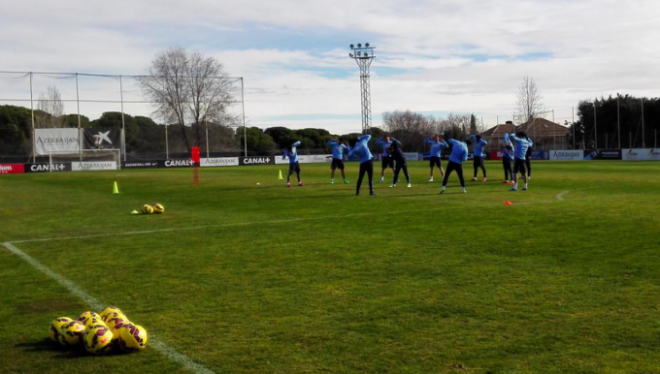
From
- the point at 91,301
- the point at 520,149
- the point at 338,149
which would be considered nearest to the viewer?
the point at 91,301

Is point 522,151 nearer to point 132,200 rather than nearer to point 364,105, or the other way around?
point 132,200

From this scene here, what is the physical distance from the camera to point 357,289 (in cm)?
763

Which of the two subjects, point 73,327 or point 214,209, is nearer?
point 73,327

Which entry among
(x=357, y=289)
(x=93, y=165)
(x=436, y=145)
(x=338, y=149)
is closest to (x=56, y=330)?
(x=357, y=289)

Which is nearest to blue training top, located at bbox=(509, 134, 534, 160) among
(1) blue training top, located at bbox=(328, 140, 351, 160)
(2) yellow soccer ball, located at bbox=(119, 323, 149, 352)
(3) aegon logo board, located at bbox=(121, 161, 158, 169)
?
(1) blue training top, located at bbox=(328, 140, 351, 160)

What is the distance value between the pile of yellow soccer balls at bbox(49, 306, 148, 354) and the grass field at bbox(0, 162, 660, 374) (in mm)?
113

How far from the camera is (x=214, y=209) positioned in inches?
700

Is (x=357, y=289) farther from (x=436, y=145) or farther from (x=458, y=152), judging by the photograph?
(x=436, y=145)

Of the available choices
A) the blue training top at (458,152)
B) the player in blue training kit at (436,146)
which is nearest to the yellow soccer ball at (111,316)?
the blue training top at (458,152)

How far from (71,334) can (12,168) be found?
180 feet

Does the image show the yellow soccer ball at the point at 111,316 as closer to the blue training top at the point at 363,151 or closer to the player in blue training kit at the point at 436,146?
the blue training top at the point at 363,151

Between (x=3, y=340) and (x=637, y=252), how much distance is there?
8127mm

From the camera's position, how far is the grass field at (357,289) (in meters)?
5.29

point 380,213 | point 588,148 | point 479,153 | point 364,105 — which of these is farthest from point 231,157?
point 380,213
